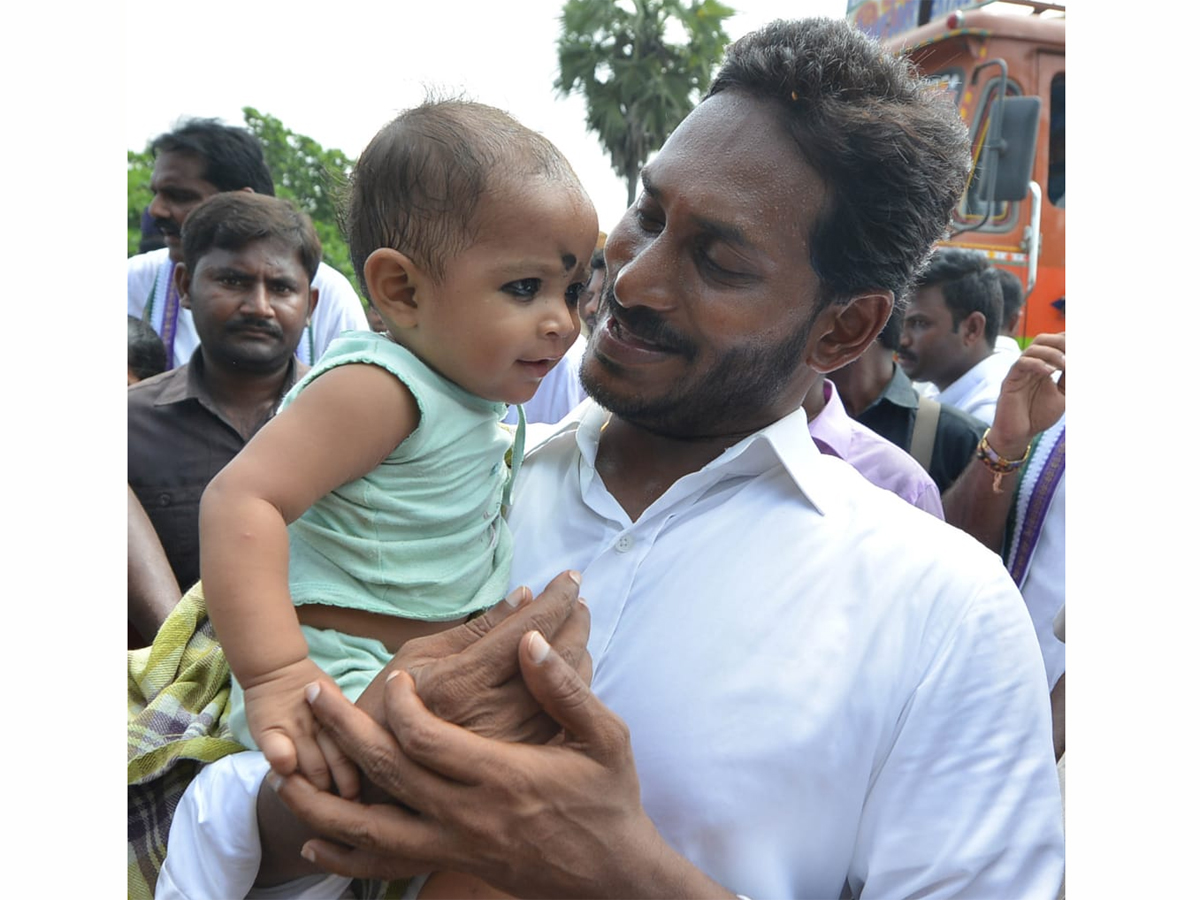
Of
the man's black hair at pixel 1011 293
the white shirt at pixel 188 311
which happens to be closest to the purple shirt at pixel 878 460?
the white shirt at pixel 188 311

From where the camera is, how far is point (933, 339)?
18.5 ft

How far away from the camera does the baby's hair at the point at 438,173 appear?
5.83 feet

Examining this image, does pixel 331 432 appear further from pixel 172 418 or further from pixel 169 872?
pixel 172 418

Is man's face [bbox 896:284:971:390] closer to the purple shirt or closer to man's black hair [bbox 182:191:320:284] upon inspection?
the purple shirt

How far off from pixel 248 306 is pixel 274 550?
7.28 ft

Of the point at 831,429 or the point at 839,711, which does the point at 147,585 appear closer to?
the point at 831,429

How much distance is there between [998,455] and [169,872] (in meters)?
2.73

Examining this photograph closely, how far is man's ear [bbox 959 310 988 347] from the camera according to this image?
5.56 m

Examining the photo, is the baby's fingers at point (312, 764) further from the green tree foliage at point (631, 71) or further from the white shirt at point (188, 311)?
the green tree foliage at point (631, 71)
